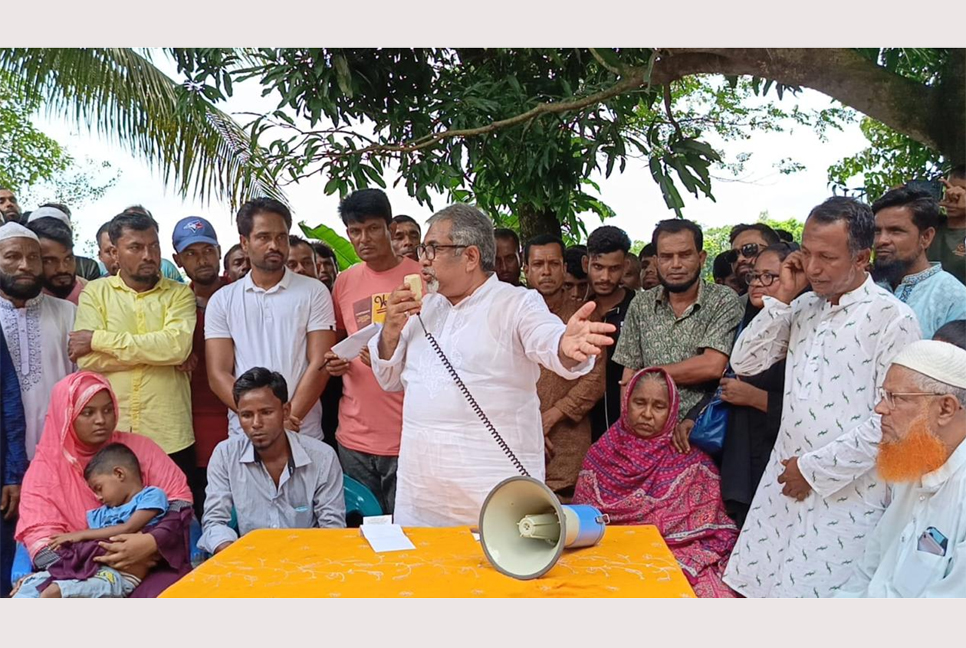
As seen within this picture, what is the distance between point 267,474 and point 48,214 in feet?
5.76

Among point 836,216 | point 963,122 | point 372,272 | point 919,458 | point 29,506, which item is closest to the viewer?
point 919,458

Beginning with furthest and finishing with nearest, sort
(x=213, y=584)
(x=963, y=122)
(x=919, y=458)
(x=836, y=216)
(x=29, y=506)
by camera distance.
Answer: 1. (x=963, y=122)
2. (x=29, y=506)
3. (x=836, y=216)
4. (x=919, y=458)
5. (x=213, y=584)

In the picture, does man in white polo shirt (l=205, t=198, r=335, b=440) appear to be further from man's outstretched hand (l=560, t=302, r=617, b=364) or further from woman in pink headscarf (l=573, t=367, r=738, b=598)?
man's outstretched hand (l=560, t=302, r=617, b=364)

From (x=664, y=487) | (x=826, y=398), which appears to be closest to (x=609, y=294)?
(x=664, y=487)

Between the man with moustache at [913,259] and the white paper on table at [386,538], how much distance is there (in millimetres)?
2150

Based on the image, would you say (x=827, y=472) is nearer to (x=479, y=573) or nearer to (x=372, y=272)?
(x=479, y=573)

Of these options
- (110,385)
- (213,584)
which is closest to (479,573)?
(213,584)

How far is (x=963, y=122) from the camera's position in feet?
13.2

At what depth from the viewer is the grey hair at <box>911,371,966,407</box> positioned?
2982 millimetres

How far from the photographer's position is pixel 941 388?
2986 millimetres

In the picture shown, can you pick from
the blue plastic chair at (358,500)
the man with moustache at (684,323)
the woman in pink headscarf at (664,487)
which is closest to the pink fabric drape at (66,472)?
the blue plastic chair at (358,500)

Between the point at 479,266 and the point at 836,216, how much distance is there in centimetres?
131

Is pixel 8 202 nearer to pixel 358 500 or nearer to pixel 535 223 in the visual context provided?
pixel 358 500

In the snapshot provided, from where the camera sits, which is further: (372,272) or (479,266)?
(372,272)
